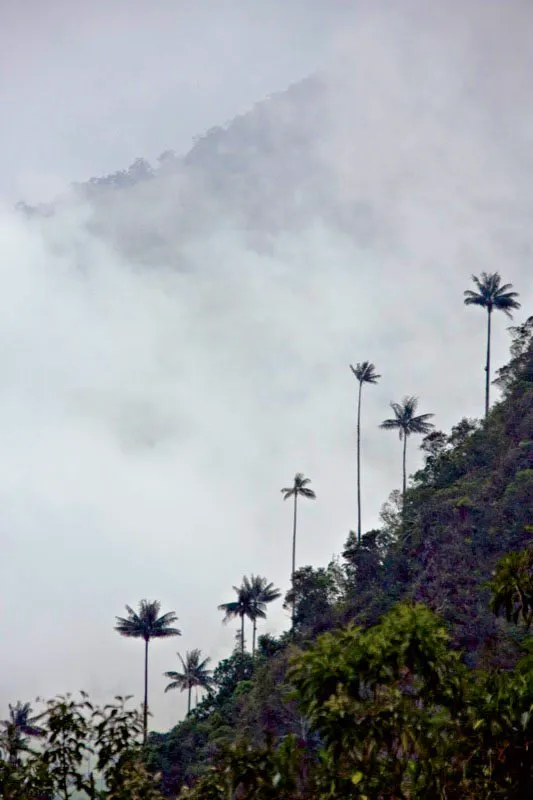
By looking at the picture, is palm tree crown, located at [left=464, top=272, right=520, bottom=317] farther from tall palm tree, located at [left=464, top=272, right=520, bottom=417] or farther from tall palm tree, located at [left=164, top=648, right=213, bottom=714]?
tall palm tree, located at [left=164, top=648, right=213, bottom=714]

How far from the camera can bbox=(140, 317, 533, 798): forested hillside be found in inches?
404

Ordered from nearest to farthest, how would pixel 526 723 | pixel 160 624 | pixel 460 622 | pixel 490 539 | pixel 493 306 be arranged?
pixel 526 723 < pixel 460 622 < pixel 490 539 < pixel 160 624 < pixel 493 306

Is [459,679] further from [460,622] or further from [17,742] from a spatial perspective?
[460,622]

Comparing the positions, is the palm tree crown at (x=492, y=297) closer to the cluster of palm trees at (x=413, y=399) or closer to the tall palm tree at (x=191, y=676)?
the cluster of palm trees at (x=413, y=399)

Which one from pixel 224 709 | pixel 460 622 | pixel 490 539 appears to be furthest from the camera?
pixel 224 709

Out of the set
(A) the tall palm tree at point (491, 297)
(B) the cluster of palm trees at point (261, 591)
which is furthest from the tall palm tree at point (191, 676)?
(A) the tall palm tree at point (491, 297)

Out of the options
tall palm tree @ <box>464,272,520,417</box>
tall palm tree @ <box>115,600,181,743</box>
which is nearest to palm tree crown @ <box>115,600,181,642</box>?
tall palm tree @ <box>115,600,181,743</box>

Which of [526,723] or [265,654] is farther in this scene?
[265,654]

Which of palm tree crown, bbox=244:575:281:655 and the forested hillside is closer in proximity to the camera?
the forested hillside

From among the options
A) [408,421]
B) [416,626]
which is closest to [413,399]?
[408,421]

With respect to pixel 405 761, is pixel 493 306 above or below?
above

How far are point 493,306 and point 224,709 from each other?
42.0 meters

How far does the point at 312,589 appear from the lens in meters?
62.0

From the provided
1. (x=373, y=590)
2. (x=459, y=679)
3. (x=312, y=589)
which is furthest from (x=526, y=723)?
(x=312, y=589)
